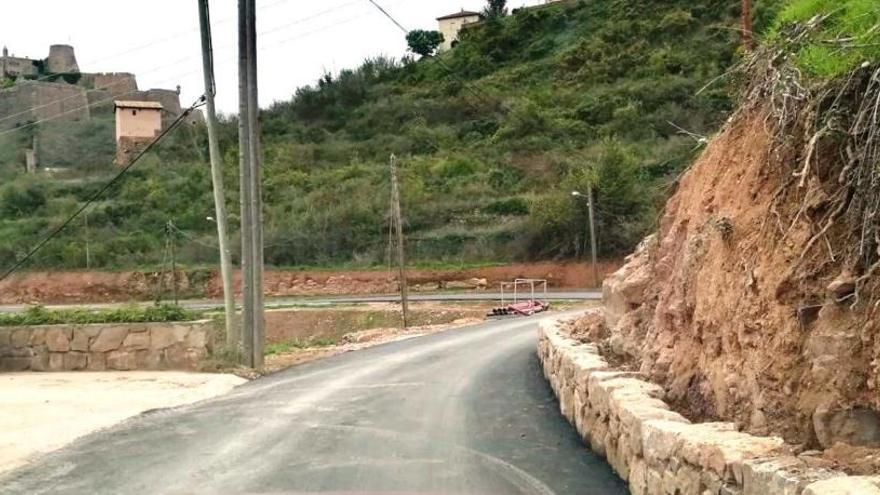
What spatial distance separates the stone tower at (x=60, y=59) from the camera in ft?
390

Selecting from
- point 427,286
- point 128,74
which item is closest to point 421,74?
point 128,74

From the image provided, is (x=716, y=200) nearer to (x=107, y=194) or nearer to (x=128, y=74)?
(x=107, y=194)

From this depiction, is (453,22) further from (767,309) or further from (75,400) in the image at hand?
(767,309)

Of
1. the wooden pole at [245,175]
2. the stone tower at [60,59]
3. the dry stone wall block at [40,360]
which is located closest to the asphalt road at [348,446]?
the wooden pole at [245,175]

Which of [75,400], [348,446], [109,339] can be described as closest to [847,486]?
[348,446]

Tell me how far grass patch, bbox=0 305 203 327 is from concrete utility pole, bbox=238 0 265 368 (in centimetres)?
121

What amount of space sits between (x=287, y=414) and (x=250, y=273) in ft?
23.4

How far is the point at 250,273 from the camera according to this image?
1766cm

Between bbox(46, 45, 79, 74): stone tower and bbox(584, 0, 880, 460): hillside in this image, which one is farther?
bbox(46, 45, 79, 74): stone tower

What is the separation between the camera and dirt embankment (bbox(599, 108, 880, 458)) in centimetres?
478

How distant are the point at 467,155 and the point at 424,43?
138 ft

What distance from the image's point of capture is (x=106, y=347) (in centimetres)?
1658

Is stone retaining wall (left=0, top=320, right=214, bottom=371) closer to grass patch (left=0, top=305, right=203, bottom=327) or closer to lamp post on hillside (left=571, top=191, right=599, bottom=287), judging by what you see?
grass patch (left=0, top=305, right=203, bottom=327)

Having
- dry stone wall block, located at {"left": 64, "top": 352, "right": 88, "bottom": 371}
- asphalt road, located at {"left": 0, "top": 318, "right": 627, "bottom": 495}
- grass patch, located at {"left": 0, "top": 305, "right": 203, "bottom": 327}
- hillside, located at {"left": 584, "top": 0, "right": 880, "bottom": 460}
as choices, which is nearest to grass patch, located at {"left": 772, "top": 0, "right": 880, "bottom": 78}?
hillside, located at {"left": 584, "top": 0, "right": 880, "bottom": 460}
